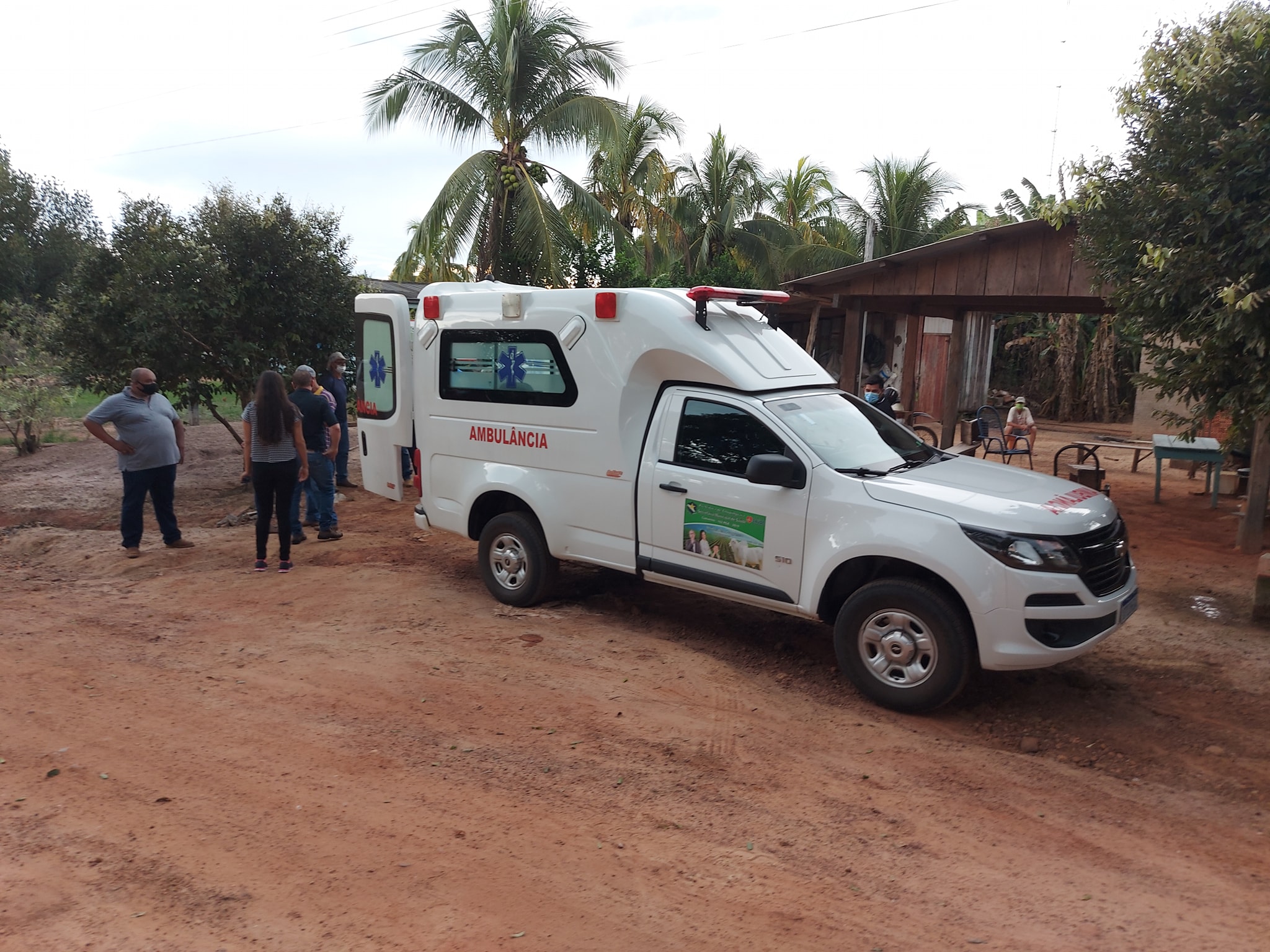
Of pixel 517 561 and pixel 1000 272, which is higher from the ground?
pixel 1000 272

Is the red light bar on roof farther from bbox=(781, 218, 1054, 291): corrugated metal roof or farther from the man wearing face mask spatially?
the man wearing face mask

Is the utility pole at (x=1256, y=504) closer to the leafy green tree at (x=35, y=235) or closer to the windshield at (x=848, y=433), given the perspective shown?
the windshield at (x=848, y=433)

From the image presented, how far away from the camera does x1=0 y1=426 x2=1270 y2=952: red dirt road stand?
317cm

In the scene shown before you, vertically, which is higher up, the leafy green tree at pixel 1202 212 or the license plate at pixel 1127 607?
the leafy green tree at pixel 1202 212

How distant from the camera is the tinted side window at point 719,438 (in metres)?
5.58

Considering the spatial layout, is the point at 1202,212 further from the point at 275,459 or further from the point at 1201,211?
the point at 275,459

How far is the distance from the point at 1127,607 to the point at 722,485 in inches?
97.8

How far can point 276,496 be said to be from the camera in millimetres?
8188

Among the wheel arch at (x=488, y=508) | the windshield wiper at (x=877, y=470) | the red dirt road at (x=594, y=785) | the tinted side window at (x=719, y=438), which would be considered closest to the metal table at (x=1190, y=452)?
the red dirt road at (x=594, y=785)

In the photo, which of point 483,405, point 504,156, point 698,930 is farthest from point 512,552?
point 504,156

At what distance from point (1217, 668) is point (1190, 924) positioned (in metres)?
3.29

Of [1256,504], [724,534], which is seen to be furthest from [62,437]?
[1256,504]

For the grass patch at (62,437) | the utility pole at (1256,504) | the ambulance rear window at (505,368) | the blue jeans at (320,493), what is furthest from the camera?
the grass patch at (62,437)

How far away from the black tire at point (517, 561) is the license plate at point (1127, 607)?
3.79 metres
